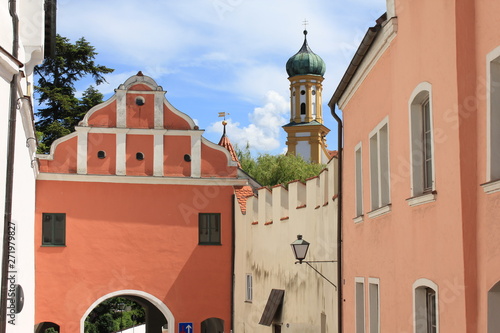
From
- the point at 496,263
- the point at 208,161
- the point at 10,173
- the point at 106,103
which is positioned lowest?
the point at 496,263

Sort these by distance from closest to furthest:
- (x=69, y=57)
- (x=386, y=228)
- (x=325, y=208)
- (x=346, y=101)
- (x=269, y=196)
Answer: (x=386, y=228) → (x=346, y=101) → (x=325, y=208) → (x=269, y=196) → (x=69, y=57)

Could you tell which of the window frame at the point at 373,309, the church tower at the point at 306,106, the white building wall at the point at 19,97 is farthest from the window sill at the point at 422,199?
the church tower at the point at 306,106

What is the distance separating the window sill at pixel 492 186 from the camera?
668 cm

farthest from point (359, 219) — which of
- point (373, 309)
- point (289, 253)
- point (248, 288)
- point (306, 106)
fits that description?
point (306, 106)

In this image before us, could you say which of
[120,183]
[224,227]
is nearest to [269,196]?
[224,227]

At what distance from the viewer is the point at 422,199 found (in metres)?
8.70

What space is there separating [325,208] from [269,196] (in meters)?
5.10

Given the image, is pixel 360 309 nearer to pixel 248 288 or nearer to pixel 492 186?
pixel 492 186

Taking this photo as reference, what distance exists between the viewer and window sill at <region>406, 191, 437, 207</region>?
8332 mm

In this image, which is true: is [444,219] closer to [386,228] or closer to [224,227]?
[386,228]

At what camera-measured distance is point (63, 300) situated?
2314 centimetres

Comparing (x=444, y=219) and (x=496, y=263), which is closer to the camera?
(x=496, y=263)

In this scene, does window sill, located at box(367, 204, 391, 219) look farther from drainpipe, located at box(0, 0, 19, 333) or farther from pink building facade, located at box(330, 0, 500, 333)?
drainpipe, located at box(0, 0, 19, 333)

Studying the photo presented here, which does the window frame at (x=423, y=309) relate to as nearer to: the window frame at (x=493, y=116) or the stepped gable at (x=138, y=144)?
the window frame at (x=493, y=116)
